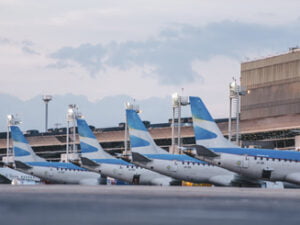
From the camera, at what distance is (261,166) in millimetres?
68250

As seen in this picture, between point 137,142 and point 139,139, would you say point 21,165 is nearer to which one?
point 137,142

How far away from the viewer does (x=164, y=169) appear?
77875 mm

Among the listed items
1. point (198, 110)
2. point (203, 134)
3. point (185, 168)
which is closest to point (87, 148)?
point (185, 168)

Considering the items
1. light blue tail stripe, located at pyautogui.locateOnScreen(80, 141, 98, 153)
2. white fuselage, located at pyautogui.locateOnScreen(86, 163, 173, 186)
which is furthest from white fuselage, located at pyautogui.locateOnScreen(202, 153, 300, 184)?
light blue tail stripe, located at pyautogui.locateOnScreen(80, 141, 98, 153)

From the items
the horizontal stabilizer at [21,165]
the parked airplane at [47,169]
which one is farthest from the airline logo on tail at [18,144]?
Result: the horizontal stabilizer at [21,165]

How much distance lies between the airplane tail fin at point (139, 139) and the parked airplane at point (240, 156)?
12.6 m

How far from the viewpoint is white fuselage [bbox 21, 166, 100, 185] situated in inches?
3802

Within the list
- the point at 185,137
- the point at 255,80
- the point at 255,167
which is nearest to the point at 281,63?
the point at 255,80

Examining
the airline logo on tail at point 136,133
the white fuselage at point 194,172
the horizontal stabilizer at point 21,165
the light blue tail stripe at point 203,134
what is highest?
the airline logo on tail at point 136,133

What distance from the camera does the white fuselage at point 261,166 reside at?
6756cm

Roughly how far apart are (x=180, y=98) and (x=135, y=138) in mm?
30539

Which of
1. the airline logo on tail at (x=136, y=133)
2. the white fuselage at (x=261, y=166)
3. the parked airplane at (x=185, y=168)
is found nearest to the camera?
the white fuselage at (x=261, y=166)

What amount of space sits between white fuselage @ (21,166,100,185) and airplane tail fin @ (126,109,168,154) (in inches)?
605

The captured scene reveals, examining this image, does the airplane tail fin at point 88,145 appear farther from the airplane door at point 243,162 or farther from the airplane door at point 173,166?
the airplane door at point 243,162
